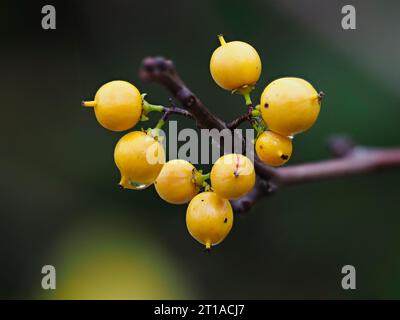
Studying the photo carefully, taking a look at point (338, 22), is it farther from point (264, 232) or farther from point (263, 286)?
point (263, 286)

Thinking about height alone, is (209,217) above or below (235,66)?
below

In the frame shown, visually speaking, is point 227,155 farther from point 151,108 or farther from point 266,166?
point 266,166

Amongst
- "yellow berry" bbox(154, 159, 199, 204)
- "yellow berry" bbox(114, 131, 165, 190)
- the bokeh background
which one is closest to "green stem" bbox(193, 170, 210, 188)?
"yellow berry" bbox(154, 159, 199, 204)

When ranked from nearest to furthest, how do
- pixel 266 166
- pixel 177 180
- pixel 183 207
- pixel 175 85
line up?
1. pixel 175 85
2. pixel 177 180
3. pixel 266 166
4. pixel 183 207

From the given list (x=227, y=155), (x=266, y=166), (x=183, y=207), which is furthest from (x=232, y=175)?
(x=183, y=207)

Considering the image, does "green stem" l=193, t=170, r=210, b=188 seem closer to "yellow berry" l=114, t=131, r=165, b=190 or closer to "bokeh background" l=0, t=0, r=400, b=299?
"yellow berry" l=114, t=131, r=165, b=190

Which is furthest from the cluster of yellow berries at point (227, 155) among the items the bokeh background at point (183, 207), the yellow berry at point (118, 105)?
the bokeh background at point (183, 207)

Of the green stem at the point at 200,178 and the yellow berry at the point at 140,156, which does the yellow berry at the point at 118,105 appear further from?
the green stem at the point at 200,178

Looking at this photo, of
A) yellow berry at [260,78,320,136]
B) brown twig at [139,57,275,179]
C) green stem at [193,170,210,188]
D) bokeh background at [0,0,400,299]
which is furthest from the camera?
bokeh background at [0,0,400,299]
